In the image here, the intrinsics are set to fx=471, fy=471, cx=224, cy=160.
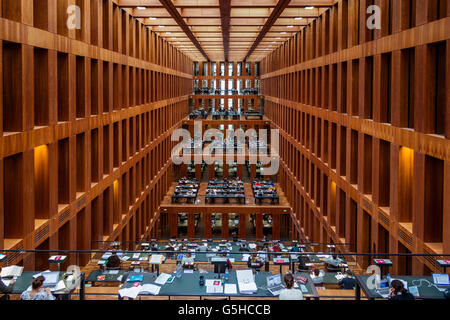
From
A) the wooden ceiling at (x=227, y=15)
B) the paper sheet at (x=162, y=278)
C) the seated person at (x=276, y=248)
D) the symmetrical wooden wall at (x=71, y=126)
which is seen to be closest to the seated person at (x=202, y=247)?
the seated person at (x=276, y=248)

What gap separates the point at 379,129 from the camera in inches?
550

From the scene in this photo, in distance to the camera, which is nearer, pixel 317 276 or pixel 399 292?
pixel 399 292

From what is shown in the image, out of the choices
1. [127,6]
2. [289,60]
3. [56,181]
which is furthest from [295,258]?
[289,60]

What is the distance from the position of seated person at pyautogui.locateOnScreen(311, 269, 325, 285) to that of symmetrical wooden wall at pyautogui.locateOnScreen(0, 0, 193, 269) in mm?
6010

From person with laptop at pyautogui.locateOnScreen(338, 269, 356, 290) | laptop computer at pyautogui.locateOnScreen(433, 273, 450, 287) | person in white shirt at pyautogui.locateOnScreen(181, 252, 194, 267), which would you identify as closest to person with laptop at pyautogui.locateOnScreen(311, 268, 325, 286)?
person with laptop at pyautogui.locateOnScreen(338, 269, 356, 290)

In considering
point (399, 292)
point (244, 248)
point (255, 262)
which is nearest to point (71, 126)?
point (255, 262)

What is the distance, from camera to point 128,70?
2150 cm

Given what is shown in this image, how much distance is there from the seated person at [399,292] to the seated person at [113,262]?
7.69m

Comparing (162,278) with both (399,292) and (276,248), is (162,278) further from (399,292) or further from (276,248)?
(276,248)

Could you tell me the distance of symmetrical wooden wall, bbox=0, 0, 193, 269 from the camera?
1090 centimetres

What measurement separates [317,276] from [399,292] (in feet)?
16.6

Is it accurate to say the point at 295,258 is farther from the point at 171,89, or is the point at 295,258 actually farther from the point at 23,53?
the point at 171,89

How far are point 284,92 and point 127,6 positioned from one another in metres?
17.7

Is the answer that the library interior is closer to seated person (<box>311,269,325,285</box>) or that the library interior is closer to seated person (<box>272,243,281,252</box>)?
seated person (<box>311,269,325,285</box>)
